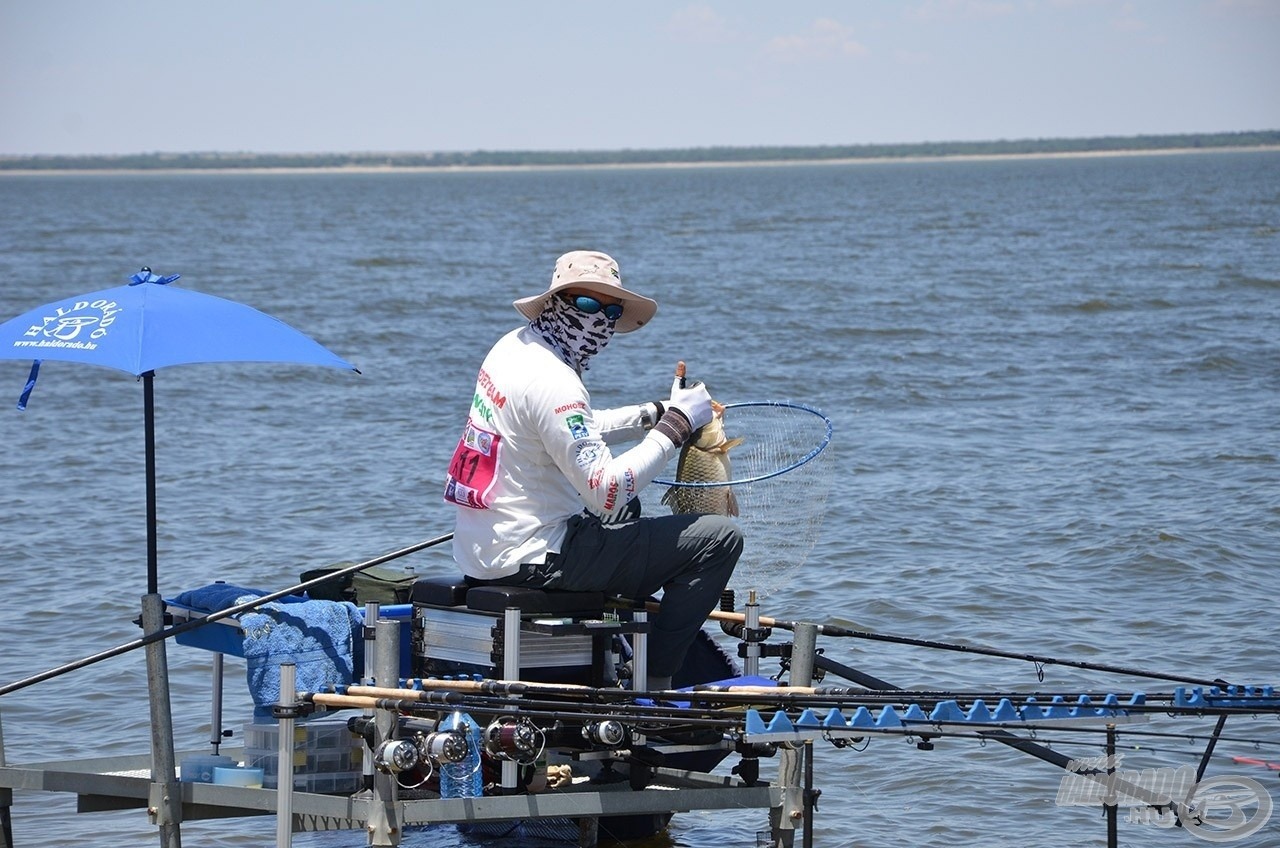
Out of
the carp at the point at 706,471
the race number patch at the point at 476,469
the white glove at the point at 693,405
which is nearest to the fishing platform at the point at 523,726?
the race number patch at the point at 476,469

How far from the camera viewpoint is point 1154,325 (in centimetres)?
2544

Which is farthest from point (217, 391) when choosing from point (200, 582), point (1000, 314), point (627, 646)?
point (627, 646)

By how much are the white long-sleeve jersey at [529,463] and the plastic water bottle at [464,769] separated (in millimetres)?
547

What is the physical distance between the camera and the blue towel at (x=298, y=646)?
5910 millimetres

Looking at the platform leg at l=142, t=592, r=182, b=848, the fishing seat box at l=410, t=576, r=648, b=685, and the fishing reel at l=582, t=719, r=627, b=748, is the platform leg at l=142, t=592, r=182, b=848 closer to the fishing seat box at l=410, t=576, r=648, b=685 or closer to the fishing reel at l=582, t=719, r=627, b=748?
the fishing seat box at l=410, t=576, r=648, b=685

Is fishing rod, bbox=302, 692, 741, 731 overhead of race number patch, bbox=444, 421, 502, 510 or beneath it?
beneath

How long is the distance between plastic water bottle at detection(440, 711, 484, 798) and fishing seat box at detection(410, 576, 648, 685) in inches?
11.4

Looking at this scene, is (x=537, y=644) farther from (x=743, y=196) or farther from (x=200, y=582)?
(x=743, y=196)

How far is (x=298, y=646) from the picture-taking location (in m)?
5.95

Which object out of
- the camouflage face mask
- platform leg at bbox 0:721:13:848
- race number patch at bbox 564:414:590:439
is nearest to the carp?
the camouflage face mask

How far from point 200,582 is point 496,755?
6223 mm

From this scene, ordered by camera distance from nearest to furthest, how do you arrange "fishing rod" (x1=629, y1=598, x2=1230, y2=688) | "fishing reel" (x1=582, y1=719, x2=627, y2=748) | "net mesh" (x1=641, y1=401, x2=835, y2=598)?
"fishing reel" (x1=582, y1=719, x2=627, y2=748) < "fishing rod" (x1=629, y1=598, x2=1230, y2=688) < "net mesh" (x1=641, y1=401, x2=835, y2=598)

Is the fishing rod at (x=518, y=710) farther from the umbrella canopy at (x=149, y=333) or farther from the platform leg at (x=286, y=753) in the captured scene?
the umbrella canopy at (x=149, y=333)

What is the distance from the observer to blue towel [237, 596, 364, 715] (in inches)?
233
